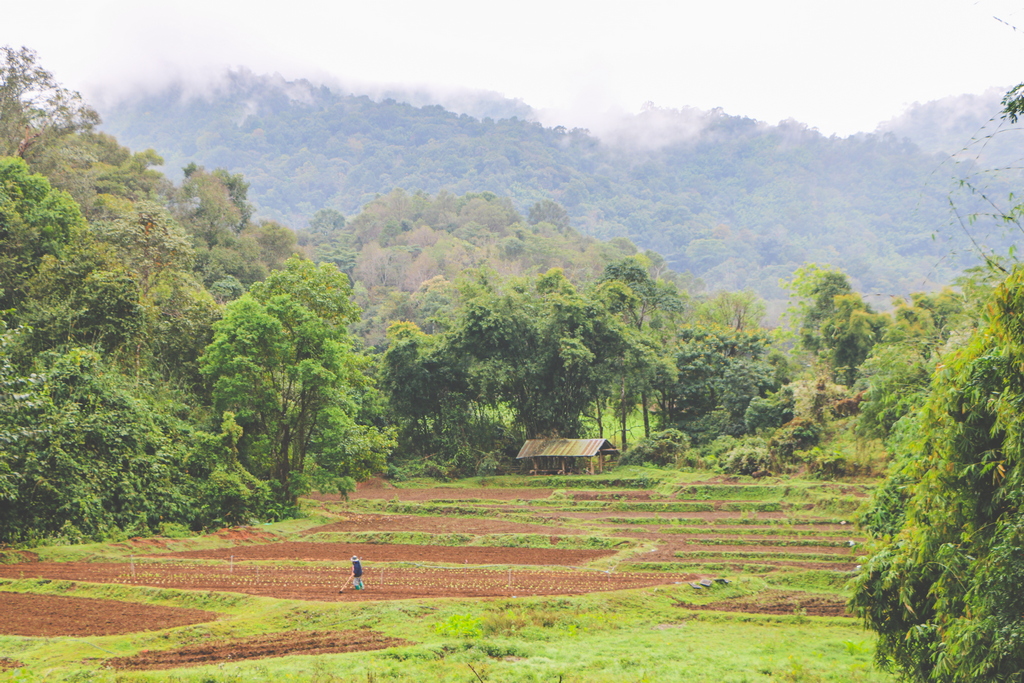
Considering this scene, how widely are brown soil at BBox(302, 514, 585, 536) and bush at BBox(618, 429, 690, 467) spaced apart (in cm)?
1230

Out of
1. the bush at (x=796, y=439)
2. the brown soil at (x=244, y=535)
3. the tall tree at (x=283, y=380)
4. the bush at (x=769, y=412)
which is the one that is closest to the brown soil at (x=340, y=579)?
the brown soil at (x=244, y=535)

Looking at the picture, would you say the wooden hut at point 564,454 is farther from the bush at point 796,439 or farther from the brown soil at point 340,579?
the brown soil at point 340,579

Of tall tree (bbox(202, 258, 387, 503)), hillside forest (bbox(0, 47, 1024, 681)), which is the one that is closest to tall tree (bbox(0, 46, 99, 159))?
hillside forest (bbox(0, 47, 1024, 681))

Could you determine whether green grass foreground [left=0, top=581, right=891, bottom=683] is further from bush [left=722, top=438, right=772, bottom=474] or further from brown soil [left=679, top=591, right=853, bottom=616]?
bush [left=722, top=438, right=772, bottom=474]

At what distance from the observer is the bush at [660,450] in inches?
1382

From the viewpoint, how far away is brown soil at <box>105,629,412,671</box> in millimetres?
9367

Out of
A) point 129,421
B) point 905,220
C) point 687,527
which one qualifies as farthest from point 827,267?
point 905,220

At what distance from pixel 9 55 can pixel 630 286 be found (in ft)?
121

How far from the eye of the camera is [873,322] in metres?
37.7

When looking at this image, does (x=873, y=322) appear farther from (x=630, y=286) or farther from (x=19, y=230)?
(x=19, y=230)

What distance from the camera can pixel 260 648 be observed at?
10164 millimetres

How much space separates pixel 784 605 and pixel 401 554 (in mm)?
10468

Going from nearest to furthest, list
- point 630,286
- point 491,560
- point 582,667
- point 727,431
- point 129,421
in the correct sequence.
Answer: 1. point 582,667
2. point 491,560
3. point 129,421
4. point 727,431
5. point 630,286

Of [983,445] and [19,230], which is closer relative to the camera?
[983,445]
